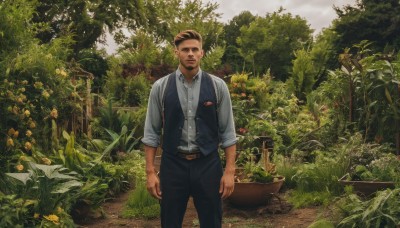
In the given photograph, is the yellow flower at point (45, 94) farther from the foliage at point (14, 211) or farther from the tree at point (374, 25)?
the tree at point (374, 25)

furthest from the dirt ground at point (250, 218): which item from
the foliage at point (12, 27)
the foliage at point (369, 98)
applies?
the foliage at point (12, 27)

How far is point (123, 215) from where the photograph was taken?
6.10 m

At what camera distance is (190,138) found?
333cm

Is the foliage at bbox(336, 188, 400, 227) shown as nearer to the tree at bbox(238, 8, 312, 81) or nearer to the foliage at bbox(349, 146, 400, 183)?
the foliage at bbox(349, 146, 400, 183)

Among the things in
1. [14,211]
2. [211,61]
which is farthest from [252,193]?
[211,61]

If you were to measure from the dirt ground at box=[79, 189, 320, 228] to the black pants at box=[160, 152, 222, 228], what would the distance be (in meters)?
2.28

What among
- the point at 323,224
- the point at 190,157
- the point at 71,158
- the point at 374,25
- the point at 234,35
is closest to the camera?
the point at 190,157

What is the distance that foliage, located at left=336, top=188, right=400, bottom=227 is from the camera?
4309 millimetres

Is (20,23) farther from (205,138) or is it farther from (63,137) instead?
(205,138)

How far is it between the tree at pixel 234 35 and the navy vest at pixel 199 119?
2934 centimetres

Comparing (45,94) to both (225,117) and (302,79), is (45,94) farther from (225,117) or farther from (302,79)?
(302,79)

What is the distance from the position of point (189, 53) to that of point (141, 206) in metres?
3.30

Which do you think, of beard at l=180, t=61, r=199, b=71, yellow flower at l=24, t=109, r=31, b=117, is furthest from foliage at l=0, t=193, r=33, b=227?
beard at l=180, t=61, r=199, b=71

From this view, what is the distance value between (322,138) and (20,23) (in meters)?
4.76
